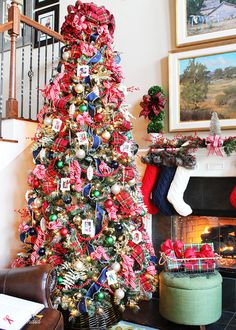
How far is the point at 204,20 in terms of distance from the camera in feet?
10.8

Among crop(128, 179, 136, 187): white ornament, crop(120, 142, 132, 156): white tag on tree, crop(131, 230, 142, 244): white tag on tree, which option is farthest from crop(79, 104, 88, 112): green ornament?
crop(131, 230, 142, 244): white tag on tree

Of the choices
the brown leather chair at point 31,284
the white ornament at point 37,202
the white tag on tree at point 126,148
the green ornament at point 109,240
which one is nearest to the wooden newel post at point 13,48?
the white ornament at point 37,202

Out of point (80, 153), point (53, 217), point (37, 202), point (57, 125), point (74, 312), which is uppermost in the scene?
point (57, 125)

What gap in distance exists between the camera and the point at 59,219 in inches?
98.9

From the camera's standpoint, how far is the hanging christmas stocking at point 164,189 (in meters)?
3.11

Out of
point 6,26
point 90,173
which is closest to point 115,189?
point 90,173

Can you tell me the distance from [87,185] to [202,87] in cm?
157

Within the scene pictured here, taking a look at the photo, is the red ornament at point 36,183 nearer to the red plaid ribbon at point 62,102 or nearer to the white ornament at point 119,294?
the red plaid ribbon at point 62,102

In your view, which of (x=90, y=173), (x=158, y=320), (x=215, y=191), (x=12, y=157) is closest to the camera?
(x=90, y=173)

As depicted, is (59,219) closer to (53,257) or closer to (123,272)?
(53,257)

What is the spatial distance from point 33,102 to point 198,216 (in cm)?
252

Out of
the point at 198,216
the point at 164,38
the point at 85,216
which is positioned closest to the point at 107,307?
the point at 85,216

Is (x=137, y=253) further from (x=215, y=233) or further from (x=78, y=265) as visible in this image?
A: (x=215, y=233)

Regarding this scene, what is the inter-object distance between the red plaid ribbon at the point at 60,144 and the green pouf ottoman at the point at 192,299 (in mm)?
1287
